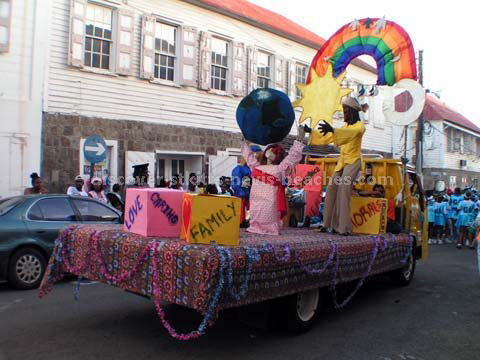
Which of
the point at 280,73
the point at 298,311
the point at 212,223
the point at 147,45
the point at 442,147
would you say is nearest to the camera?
the point at 212,223

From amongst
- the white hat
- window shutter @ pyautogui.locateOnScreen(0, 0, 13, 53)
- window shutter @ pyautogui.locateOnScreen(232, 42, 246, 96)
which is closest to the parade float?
the white hat

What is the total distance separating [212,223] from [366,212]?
326 centimetres

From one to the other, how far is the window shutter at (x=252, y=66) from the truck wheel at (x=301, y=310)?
13.6 metres

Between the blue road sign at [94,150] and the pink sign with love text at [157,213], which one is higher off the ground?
the blue road sign at [94,150]

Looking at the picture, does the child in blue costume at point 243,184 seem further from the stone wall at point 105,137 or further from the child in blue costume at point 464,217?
the child in blue costume at point 464,217

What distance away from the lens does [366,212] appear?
707cm

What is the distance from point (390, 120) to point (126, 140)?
8.20 metres

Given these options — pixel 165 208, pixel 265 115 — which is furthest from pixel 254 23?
pixel 165 208

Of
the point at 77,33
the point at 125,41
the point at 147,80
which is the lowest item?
the point at 147,80

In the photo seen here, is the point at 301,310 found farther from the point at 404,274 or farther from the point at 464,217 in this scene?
the point at 464,217

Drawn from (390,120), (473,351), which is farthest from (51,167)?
(473,351)

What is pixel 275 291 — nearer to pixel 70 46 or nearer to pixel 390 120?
pixel 390 120

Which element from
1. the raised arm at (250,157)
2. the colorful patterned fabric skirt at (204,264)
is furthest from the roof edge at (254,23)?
the colorful patterned fabric skirt at (204,264)

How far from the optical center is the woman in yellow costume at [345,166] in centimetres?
694
